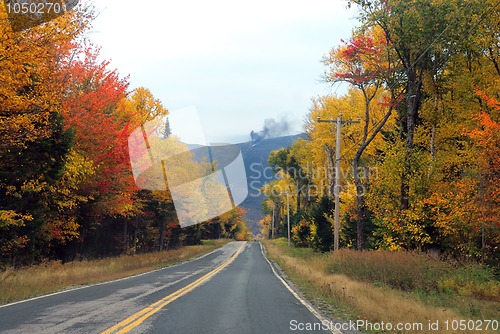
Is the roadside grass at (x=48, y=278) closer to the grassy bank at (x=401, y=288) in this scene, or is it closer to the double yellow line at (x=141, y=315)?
the double yellow line at (x=141, y=315)

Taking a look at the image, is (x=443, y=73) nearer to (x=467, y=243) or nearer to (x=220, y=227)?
(x=467, y=243)

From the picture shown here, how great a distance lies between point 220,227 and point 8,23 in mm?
92262

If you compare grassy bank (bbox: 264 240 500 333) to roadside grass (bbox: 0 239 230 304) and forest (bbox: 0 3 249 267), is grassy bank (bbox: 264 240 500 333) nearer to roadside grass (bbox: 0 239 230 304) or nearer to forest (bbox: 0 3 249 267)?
roadside grass (bbox: 0 239 230 304)

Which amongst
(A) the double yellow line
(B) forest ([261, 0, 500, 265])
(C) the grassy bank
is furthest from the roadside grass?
(B) forest ([261, 0, 500, 265])

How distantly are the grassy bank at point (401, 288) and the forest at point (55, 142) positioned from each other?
1146 cm

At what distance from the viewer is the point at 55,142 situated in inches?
688

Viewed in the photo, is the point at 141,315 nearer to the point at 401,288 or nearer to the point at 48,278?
the point at 48,278

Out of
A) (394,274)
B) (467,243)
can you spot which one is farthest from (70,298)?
(467,243)

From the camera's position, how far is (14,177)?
672 inches

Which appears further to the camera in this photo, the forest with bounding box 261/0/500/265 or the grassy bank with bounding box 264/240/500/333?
the forest with bounding box 261/0/500/265

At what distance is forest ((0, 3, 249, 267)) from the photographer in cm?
1296

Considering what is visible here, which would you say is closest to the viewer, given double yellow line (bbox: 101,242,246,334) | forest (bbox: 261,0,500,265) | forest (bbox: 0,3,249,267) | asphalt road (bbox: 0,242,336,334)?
double yellow line (bbox: 101,242,246,334)

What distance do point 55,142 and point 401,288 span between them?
51.8 ft

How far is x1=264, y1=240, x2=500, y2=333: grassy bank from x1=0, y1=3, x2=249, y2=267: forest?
11.5 meters
